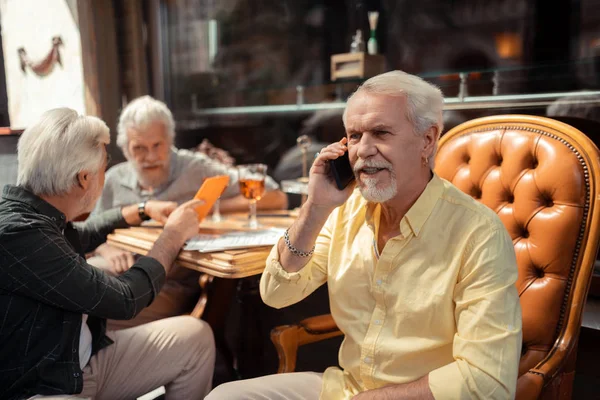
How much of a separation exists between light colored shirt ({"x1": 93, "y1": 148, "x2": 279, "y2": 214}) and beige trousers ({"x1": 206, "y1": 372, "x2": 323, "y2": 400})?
1127 mm

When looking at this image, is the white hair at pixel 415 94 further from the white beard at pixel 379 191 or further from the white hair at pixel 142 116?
the white hair at pixel 142 116

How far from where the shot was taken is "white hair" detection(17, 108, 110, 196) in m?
1.34

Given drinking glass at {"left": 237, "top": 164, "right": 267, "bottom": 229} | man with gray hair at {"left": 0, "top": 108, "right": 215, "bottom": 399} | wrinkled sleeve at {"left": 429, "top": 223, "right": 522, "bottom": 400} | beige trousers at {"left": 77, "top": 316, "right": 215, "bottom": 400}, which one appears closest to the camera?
wrinkled sleeve at {"left": 429, "top": 223, "right": 522, "bottom": 400}

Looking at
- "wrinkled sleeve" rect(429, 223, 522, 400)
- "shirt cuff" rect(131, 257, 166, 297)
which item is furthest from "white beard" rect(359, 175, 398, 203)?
"shirt cuff" rect(131, 257, 166, 297)

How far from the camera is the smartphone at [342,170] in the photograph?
1271mm

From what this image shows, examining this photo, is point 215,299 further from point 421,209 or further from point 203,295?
point 421,209

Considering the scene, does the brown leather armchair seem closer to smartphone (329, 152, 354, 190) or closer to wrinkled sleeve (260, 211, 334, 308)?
wrinkled sleeve (260, 211, 334, 308)

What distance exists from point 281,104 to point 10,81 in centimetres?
187

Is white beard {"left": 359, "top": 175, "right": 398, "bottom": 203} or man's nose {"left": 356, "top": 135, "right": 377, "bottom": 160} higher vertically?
man's nose {"left": 356, "top": 135, "right": 377, "bottom": 160}

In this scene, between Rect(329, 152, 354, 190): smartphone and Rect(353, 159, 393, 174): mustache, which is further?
Rect(329, 152, 354, 190): smartphone

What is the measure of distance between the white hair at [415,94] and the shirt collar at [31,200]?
0.93m

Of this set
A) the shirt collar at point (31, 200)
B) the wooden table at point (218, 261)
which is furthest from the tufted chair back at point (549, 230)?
the shirt collar at point (31, 200)

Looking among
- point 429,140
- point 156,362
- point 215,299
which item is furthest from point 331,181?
point 215,299

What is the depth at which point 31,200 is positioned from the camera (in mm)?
1325
